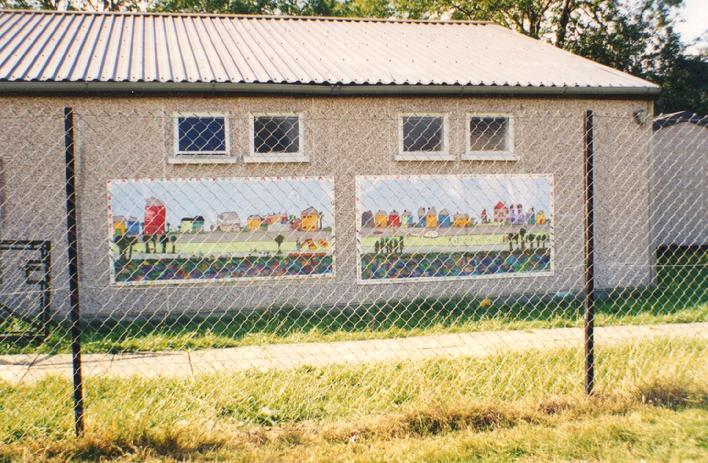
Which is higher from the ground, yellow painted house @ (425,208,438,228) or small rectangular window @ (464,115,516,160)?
small rectangular window @ (464,115,516,160)

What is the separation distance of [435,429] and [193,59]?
777 centimetres

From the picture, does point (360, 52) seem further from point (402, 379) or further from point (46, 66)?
point (402, 379)

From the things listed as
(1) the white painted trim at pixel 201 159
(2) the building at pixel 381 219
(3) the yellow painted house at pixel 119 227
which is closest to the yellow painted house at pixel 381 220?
(2) the building at pixel 381 219

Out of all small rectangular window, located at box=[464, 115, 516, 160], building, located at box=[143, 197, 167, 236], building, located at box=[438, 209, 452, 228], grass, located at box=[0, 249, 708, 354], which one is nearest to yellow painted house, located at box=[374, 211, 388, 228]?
building, located at box=[438, 209, 452, 228]

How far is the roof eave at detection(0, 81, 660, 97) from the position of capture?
807 centimetres

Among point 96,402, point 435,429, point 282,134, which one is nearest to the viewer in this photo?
point 435,429

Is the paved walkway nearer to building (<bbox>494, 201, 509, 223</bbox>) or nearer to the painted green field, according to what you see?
the painted green field

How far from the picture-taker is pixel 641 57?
91.4ft

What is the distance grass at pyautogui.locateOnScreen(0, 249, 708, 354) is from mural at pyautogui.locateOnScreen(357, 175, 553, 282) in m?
0.56

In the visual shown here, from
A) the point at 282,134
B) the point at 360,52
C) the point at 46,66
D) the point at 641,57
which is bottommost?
the point at 282,134

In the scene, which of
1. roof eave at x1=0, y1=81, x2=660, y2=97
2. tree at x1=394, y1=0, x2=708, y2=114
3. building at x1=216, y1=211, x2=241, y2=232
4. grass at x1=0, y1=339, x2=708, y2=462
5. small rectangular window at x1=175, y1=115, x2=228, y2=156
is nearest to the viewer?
grass at x1=0, y1=339, x2=708, y2=462

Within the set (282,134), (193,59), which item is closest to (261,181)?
(282,134)

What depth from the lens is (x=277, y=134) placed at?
29.2 ft

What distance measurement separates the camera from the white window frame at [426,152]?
9062 millimetres
